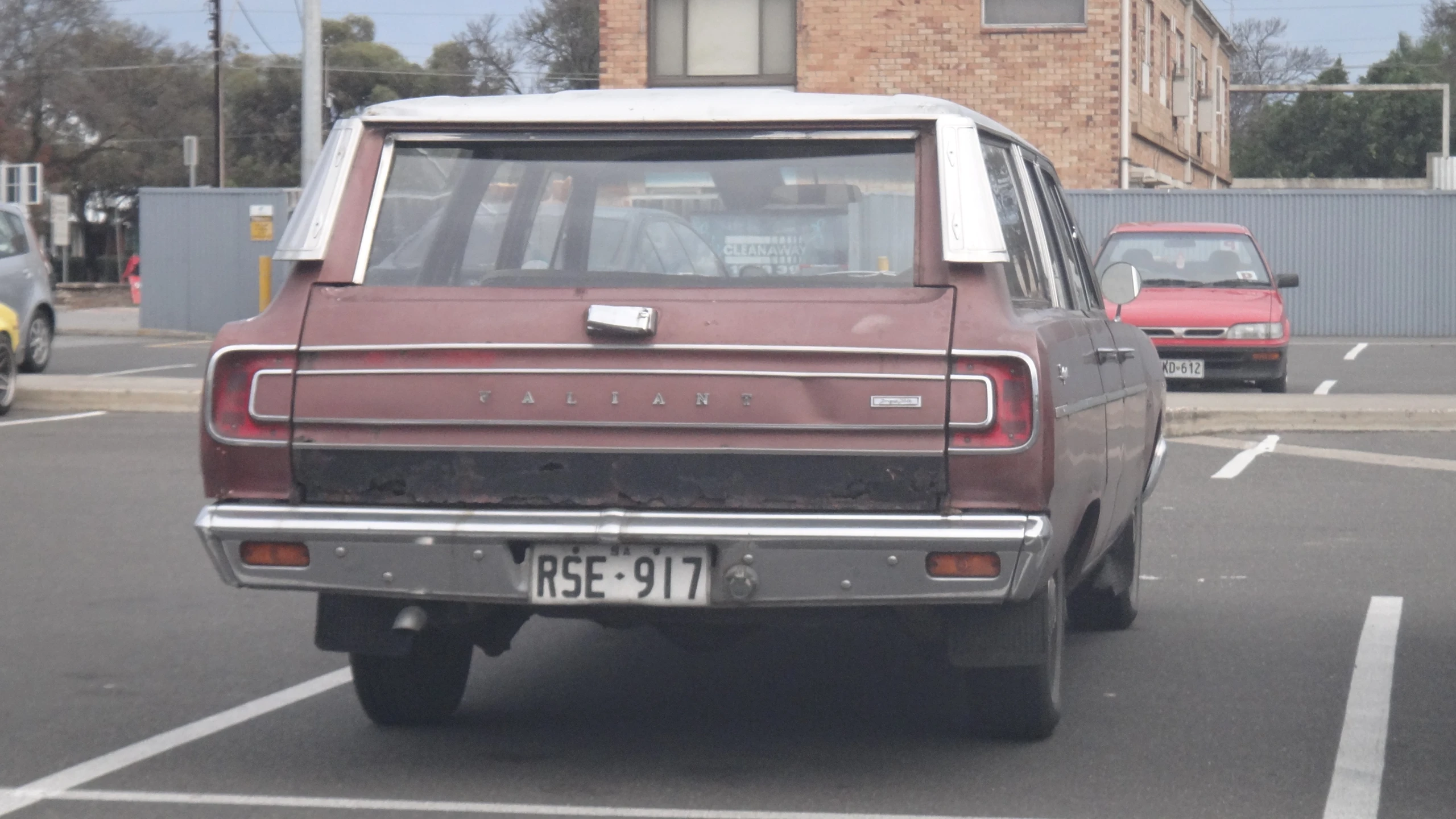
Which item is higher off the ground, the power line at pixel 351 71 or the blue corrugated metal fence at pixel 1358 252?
the power line at pixel 351 71

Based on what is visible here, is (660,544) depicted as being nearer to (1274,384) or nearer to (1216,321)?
(1216,321)

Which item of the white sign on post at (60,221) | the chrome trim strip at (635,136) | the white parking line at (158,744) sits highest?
the white sign on post at (60,221)

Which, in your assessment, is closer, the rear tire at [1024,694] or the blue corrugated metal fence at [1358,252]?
the rear tire at [1024,694]

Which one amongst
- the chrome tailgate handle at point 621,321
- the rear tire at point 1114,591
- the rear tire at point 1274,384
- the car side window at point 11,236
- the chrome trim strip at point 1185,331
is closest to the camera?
the chrome tailgate handle at point 621,321

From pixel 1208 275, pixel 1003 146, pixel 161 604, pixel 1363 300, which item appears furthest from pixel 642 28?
pixel 1003 146

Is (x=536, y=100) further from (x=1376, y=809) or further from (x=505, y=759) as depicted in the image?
(x=1376, y=809)

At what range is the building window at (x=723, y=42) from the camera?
28.9 metres

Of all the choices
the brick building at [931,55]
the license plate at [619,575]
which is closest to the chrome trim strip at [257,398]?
the license plate at [619,575]

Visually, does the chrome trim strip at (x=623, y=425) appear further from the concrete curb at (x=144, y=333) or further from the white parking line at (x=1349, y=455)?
the concrete curb at (x=144, y=333)

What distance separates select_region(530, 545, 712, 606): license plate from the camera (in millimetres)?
4258

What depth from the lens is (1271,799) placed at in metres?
4.48

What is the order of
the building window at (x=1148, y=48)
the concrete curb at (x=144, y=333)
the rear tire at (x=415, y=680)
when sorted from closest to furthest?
the rear tire at (x=415, y=680) < the concrete curb at (x=144, y=333) < the building window at (x=1148, y=48)

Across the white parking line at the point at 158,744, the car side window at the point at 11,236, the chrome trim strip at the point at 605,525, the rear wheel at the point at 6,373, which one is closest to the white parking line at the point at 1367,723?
the chrome trim strip at the point at 605,525

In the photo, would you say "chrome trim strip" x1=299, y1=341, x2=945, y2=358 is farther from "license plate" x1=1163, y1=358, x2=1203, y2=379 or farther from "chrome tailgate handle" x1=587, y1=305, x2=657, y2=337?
"license plate" x1=1163, y1=358, x2=1203, y2=379
